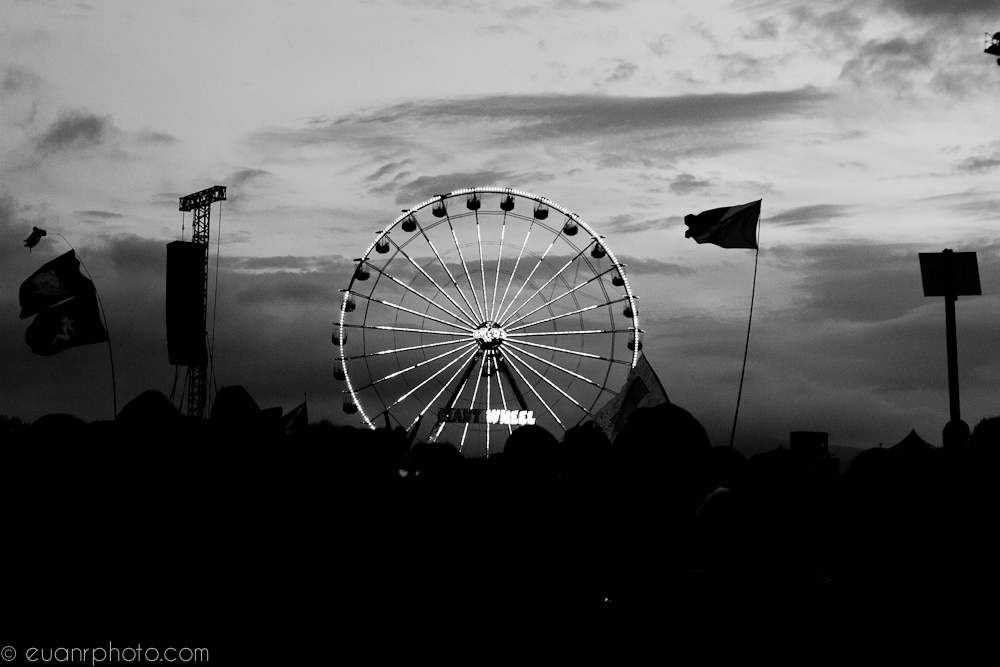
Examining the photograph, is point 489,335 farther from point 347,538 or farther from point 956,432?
point 347,538

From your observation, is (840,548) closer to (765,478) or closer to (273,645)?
(765,478)

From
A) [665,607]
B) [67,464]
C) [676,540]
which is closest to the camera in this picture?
[665,607]

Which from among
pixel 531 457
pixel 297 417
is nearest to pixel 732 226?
pixel 297 417

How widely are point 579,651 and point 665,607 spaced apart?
92 cm

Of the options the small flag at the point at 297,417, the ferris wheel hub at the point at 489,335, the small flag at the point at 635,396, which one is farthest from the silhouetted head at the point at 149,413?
the ferris wheel hub at the point at 489,335

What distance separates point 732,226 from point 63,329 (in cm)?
1172

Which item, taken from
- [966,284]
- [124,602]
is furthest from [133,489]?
[966,284]

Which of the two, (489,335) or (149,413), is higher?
(489,335)

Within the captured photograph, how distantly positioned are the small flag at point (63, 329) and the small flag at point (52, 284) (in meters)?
0.11

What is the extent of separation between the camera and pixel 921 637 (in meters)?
5.36

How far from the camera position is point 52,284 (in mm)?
15812

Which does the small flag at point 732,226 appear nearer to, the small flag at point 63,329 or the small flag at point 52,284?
the small flag at point 63,329

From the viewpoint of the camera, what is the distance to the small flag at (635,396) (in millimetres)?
15227

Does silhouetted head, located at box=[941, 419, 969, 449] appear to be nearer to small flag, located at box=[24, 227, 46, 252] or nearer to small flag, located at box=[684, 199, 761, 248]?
small flag, located at box=[684, 199, 761, 248]
